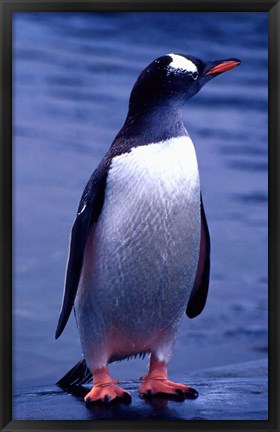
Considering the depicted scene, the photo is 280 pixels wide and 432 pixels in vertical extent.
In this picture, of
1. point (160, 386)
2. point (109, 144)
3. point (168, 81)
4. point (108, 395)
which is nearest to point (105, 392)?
point (108, 395)

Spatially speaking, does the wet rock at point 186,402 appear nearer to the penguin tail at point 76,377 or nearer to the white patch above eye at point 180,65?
the penguin tail at point 76,377

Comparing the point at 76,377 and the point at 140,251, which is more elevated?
the point at 140,251

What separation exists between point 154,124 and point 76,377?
58cm

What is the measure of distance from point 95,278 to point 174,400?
30cm

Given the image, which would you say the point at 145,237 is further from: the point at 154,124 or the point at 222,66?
the point at 222,66

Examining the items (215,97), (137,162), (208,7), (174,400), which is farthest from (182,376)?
(208,7)

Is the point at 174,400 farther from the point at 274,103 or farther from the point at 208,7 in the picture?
the point at 208,7

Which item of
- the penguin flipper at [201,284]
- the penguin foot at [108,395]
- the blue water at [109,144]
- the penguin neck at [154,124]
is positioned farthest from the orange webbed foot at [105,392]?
the penguin neck at [154,124]

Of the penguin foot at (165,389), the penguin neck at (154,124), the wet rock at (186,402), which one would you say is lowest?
the wet rock at (186,402)

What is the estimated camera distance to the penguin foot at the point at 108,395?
1652 millimetres

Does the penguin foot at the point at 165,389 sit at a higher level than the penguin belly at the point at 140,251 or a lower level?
lower

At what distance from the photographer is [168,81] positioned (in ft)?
5.45

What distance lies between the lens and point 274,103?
5.81ft

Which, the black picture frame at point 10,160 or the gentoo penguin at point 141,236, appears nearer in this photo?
the gentoo penguin at point 141,236
